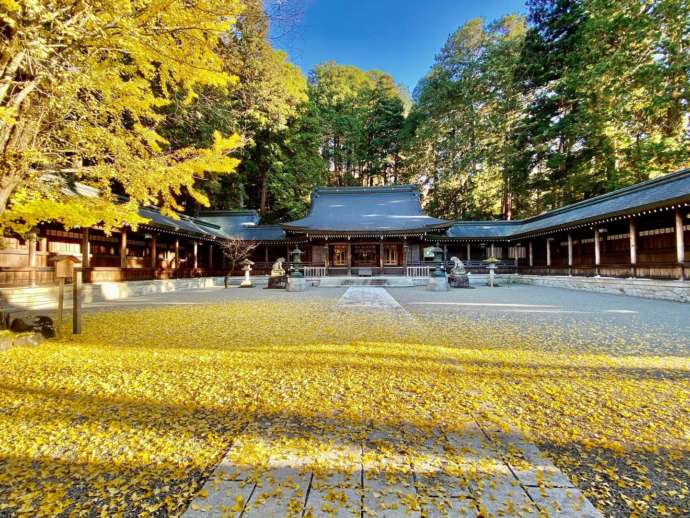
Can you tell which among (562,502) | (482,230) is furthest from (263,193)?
(562,502)

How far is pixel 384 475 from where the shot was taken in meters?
1.65

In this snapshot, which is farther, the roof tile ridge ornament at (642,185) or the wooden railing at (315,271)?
the wooden railing at (315,271)

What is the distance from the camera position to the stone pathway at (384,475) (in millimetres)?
1422

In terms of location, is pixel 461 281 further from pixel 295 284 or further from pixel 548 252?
pixel 295 284

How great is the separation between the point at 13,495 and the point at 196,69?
17.5ft

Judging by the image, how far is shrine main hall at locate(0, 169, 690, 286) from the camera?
10.4 metres

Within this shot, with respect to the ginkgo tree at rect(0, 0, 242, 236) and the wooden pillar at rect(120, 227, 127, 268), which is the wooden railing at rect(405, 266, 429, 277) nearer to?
the wooden pillar at rect(120, 227, 127, 268)

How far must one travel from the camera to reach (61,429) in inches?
85.7

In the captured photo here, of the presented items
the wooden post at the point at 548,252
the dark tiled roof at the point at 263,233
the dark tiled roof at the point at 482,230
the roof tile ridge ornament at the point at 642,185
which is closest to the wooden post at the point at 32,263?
the dark tiled roof at the point at 263,233

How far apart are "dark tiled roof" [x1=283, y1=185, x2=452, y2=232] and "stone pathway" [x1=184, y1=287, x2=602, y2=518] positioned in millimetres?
16278

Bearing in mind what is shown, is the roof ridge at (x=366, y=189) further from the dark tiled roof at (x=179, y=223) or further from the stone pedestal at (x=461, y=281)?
the stone pedestal at (x=461, y=281)

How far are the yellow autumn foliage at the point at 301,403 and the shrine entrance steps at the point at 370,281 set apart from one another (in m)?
12.1

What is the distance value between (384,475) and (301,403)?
3.40 feet

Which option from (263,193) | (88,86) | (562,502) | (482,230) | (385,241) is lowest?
(562,502)
